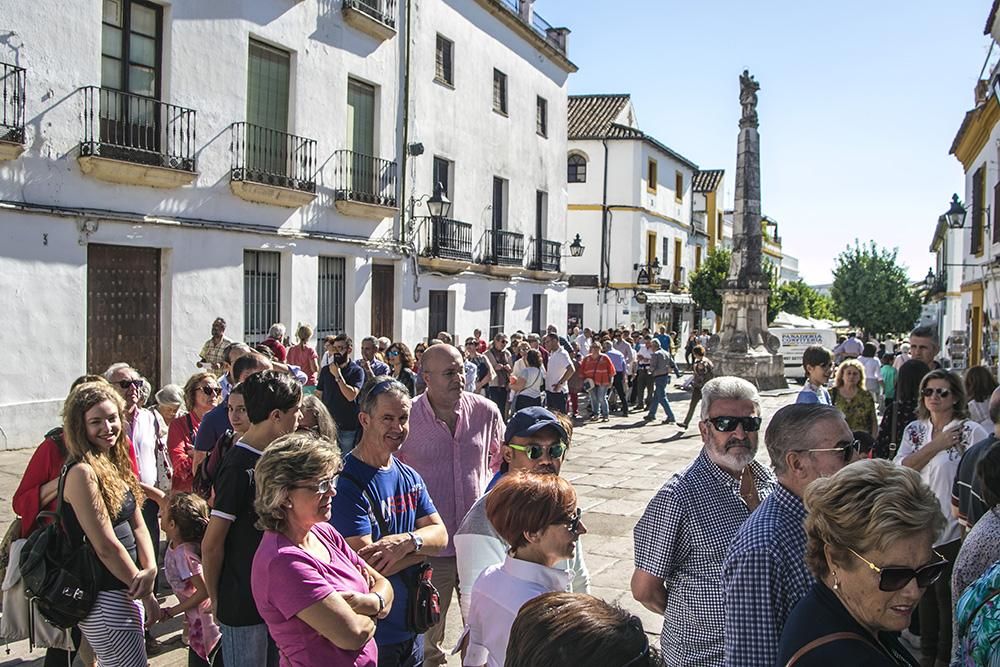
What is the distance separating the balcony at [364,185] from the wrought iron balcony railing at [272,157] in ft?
2.79

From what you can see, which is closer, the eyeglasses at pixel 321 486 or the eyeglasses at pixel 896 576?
the eyeglasses at pixel 896 576

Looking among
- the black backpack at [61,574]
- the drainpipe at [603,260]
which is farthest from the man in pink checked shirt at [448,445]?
the drainpipe at [603,260]

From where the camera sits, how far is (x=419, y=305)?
19578mm

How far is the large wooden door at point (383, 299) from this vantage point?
18.4 meters

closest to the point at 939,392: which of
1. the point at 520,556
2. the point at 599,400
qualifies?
the point at 520,556

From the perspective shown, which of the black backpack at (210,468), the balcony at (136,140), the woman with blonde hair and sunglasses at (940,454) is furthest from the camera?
the balcony at (136,140)

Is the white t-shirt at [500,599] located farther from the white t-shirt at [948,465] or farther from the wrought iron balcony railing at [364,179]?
the wrought iron balcony railing at [364,179]

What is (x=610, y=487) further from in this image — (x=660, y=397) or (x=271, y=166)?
(x=271, y=166)

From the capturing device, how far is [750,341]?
2409cm

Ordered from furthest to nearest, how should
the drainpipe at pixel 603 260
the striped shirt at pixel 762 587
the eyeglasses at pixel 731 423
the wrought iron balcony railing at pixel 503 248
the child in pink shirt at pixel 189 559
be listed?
the drainpipe at pixel 603 260 → the wrought iron balcony railing at pixel 503 248 → the child in pink shirt at pixel 189 559 → the eyeglasses at pixel 731 423 → the striped shirt at pixel 762 587

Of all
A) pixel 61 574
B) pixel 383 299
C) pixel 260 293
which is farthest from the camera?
pixel 383 299

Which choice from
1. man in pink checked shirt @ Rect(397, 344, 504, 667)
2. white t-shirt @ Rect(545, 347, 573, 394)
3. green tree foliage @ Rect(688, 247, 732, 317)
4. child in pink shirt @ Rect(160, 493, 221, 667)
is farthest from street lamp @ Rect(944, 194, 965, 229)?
green tree foliage @ Rect(688, 247, 732, 317)

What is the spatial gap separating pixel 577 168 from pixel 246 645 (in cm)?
3555

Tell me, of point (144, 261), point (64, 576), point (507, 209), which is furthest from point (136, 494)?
point (507, 209)
